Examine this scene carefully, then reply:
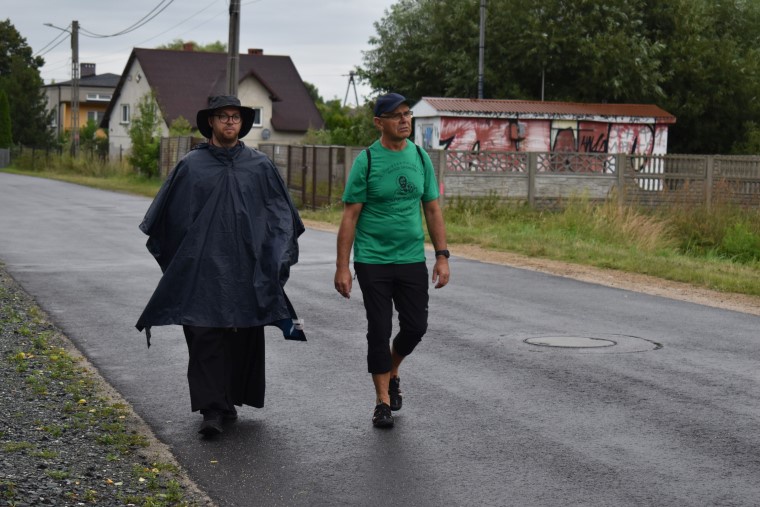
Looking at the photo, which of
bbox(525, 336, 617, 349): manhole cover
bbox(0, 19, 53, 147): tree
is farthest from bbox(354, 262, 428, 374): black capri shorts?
bbox(0, 19, 53, 147): tree

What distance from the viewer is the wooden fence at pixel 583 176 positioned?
24.5 metres

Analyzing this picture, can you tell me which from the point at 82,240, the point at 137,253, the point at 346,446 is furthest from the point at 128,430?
the point at 82,240

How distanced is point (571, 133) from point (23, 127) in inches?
2142

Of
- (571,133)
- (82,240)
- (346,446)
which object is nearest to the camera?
(346,446)

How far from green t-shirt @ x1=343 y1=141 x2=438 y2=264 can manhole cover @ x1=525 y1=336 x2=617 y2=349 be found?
3169 millimetres

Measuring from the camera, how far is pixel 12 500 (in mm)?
5035

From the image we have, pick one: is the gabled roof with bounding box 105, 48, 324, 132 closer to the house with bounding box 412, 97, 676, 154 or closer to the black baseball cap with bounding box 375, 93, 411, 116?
the house with bounding box 412, 97, 676, 154

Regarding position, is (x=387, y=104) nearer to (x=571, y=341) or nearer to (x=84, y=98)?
(x=571, y=341)

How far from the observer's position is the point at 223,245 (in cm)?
650

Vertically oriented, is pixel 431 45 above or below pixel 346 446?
above

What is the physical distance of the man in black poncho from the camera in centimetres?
646

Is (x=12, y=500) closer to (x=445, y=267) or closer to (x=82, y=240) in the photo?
(x=445, y=267)

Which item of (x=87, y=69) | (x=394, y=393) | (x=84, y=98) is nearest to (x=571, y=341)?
(x=394, y=393)

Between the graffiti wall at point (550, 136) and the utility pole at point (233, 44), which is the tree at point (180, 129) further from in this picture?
the utility pole at point (233, 44)
